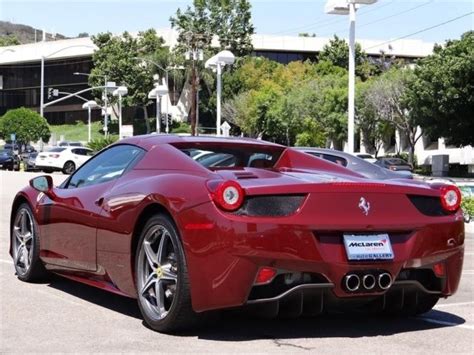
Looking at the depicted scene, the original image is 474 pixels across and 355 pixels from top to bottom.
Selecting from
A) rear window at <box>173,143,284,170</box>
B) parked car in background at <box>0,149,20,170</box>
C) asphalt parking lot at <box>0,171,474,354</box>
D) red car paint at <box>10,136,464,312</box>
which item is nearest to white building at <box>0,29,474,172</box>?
parked car in background at <box>0,149,20,170</box>

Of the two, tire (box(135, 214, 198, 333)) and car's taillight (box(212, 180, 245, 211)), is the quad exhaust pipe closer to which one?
car's taillight (box(212, 180, 245, 211))

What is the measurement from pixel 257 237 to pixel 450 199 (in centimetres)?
162

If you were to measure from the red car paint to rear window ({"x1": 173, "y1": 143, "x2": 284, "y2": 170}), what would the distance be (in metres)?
0.09

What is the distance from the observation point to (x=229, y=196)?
460cm

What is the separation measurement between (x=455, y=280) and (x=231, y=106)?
223 feet

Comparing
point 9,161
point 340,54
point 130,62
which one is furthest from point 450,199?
point 130,62

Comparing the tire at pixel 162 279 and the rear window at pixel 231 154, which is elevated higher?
the rear window at pixel 231 154

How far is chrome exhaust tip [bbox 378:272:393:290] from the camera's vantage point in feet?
15.6

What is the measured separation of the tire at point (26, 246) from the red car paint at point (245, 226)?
107cm

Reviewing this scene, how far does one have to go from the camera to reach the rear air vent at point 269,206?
4609 mm

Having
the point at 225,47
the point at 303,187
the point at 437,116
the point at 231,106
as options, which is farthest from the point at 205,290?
the point at 225,47

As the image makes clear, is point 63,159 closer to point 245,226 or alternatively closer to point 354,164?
point 354,164

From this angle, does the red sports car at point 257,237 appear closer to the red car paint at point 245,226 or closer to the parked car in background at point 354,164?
the red car paint at point 245,226

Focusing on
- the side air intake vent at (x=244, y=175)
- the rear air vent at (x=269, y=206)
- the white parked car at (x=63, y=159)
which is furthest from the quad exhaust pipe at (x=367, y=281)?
the white parked car at (x=63, y=159)
